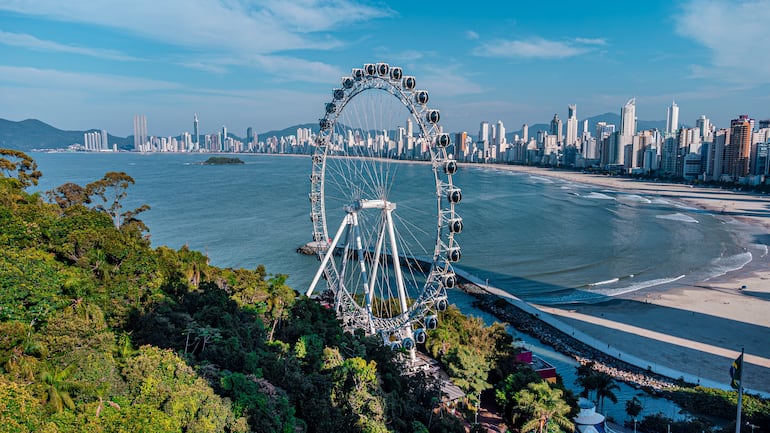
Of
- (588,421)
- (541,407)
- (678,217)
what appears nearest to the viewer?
(541,407)

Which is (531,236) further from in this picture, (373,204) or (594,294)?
(373,204)

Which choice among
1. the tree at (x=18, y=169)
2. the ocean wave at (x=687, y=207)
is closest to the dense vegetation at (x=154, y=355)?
the tree at (x=18, y=169)

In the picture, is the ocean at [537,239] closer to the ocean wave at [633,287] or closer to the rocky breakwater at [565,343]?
the ocean wave at [633,287]

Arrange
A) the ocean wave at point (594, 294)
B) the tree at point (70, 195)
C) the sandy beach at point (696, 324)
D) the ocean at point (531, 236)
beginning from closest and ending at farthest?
the sandy beach at point (696, 324), the tree at point (70, 195), the ocean wave at point (594, 294), the ocean at point (531, 236)

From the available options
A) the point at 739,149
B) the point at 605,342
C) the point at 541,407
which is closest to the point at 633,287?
the point at 605,342

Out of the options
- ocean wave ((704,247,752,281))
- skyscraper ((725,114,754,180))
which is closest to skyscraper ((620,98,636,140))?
skyscraper ((725,114,754,180))

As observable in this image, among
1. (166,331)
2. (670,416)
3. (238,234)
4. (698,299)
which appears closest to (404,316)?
(166,331)
